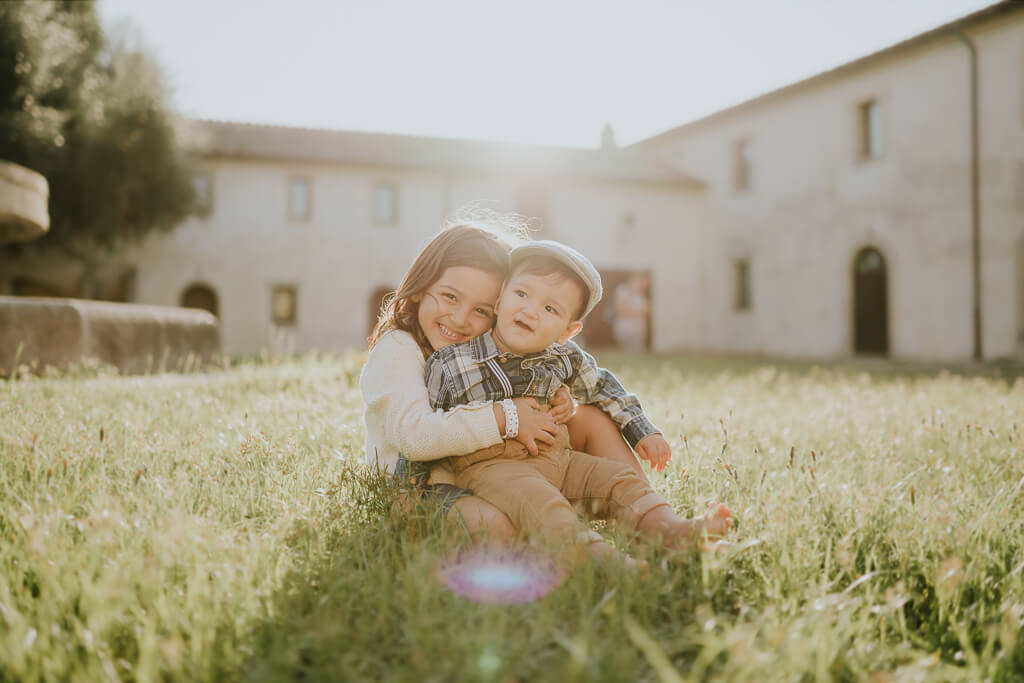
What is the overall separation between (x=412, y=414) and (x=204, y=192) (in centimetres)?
2106

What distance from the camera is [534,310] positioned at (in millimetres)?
2557

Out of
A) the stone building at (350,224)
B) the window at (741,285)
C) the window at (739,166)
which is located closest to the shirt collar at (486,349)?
the stone building at (350,224)

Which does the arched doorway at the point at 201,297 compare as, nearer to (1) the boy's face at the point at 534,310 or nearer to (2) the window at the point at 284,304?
(2) the window at the point at 284,304

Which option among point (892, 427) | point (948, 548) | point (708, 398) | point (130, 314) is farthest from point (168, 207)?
point (948, 548)

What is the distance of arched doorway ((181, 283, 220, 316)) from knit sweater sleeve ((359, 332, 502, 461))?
2051 centimetres

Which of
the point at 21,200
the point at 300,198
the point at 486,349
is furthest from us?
the point at 300,198

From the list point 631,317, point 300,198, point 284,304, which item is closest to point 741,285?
point 631,317

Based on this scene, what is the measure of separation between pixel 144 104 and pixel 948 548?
2010 centimetres

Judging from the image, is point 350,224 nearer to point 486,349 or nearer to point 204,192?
point 204,192

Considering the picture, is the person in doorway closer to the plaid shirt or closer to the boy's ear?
the plaid shirt

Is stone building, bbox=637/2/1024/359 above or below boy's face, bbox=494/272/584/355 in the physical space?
above

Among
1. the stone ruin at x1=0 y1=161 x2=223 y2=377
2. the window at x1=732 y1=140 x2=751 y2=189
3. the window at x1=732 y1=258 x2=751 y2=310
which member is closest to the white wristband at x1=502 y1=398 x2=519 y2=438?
the stone ruin at x1=0 y1=161 x2=223 y2=377

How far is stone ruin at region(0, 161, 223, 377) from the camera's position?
5461 mm

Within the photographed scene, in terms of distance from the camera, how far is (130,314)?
649 centimetres
